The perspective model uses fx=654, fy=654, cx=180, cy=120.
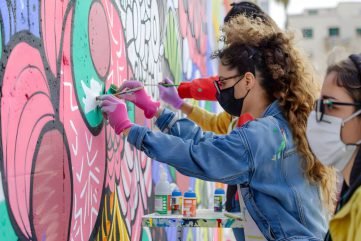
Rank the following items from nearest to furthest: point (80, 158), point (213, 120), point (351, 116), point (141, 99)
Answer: point (351, 116), point (80, 158), point (141, 99), point (213, 120)

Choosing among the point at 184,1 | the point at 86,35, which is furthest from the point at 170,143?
the point at 184,1

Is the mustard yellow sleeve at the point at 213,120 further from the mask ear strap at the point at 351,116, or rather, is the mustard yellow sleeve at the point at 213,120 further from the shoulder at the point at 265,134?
the mask ear strap at the point at 351,116

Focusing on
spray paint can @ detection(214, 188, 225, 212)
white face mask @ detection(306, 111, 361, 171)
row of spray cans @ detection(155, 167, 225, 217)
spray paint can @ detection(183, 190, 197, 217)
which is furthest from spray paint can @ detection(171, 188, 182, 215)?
white face mask @ detection(306, 111, 361, 171)

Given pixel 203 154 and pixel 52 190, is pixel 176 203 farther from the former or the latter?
pixel 52 190

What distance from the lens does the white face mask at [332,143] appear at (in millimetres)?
2334

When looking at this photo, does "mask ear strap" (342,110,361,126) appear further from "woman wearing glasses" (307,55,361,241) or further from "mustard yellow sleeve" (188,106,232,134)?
"mustard yellow sleeve" (188,106,232,134)

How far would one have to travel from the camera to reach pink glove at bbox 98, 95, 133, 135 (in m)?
3.19

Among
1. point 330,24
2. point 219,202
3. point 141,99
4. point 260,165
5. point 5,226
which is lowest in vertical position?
point 219,202

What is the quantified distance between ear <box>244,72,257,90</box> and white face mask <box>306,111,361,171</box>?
81 cm

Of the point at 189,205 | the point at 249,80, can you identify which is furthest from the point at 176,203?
the point at 249,80

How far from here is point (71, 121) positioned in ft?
9.96

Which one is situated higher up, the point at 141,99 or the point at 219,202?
the point at 141,99

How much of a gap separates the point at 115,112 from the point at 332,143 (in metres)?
1.23

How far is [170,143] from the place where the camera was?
302 centimetres
